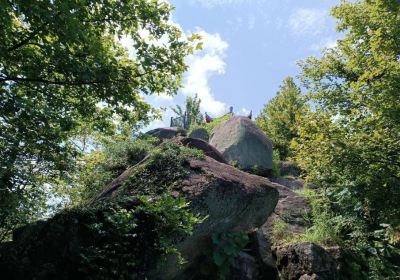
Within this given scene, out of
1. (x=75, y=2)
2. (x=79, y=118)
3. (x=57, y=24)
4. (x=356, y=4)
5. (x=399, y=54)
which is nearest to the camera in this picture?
(x=57, y=24)

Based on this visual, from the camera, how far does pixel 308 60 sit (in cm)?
1525

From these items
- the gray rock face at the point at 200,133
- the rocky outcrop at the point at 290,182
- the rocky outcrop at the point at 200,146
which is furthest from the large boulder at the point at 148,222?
the gray rock face at the point at 200,133

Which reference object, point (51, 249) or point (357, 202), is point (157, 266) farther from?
point (357, 202)

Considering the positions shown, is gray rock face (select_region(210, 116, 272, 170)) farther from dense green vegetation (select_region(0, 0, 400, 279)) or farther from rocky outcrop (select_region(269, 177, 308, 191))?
dense green vegetation (select_region(0, 0, 400, 279))

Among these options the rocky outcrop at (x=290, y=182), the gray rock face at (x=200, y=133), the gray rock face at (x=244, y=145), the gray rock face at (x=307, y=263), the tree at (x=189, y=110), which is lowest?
the gray rock face at (x=307, y=263)

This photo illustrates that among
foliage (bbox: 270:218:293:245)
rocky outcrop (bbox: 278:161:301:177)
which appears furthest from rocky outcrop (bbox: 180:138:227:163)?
rocky outcrop (bbox: 278:161:301:177)

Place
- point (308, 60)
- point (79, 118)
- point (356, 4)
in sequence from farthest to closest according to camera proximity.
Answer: point (308, 60), point (356, 4), point (79, 118)

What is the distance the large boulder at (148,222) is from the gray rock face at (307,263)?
3.56ft

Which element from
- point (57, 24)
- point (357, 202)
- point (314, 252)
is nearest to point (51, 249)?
point (57, 24)

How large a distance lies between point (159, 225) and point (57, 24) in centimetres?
363

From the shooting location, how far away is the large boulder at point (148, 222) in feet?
19.8

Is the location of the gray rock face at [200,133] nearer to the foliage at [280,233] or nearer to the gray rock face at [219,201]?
the foliage at [280,233]

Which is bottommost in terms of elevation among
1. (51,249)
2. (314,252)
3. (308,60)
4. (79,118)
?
(314,252)

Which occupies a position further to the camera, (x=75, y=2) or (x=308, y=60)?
(x=308, y=60)
